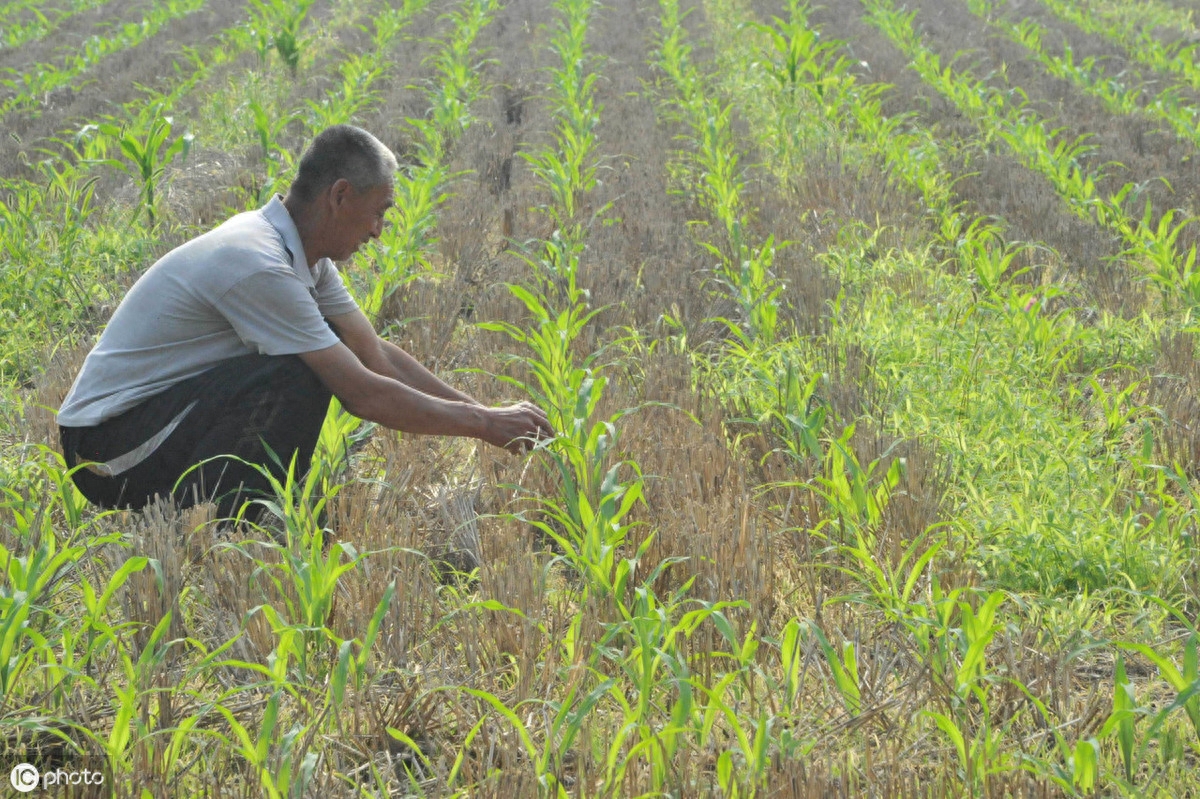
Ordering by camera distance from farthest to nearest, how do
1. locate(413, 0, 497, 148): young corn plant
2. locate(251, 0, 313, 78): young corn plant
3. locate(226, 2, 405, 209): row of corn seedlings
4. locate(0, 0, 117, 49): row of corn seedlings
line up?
locate(0, 0, 117, 49): row of corn seedlings
locate(251, 0, 313, 78): young corn plant
locate(413, 0, 497, 148): young corn plant
locate(226, 2, 405, 209): row of corn seedlings

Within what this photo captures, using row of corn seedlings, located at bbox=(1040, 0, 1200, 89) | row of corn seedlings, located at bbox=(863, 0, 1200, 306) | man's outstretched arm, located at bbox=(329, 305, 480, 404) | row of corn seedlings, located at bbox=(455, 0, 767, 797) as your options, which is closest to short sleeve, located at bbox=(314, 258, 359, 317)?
man's outstretched arm, located at bbox=(329, 305, 480, 404)

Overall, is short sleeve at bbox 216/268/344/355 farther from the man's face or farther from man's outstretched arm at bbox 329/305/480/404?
man's outstretched arm at bbox 329/305/480/404

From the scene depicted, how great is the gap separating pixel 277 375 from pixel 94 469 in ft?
1.86

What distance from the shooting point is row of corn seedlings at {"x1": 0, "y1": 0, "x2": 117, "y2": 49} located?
15.2 meters

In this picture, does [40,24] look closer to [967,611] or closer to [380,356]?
[380,356]

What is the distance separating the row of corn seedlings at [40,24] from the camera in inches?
600

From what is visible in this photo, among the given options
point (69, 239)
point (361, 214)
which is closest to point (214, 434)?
point (361, 214)

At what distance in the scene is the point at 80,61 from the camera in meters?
12.5

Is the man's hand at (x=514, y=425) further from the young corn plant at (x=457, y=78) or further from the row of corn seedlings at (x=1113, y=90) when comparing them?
the row of corn seedlings at (x=1113, y=90)

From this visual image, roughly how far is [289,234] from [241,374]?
16.6 inches

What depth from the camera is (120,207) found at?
679 centimetres
